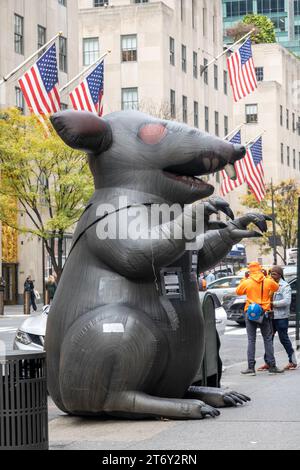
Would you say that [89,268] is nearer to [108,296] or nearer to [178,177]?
[108,296]

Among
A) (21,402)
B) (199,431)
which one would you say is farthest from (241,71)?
(21,402)

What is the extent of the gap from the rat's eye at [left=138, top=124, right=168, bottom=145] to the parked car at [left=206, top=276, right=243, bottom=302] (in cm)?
2128

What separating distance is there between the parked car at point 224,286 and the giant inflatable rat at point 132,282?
2118 cm

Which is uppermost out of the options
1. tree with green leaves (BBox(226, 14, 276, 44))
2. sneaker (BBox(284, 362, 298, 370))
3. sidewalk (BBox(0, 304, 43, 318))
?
tree with green leaves (BBox(226, 14, 276, 44))

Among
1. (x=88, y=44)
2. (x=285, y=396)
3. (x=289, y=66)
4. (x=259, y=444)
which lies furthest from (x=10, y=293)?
(x=289, y=66)

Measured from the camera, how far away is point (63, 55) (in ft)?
149

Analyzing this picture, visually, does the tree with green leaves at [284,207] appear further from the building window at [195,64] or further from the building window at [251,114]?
the building window at [251,114]

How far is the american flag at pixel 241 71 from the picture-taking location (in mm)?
33062

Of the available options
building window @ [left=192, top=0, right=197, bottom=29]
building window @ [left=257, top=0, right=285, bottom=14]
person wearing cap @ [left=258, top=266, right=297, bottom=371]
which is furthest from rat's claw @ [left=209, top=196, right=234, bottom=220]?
building window @ [left=257, top=0, right=285, bottom=14]

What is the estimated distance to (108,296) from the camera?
8305 millimetres

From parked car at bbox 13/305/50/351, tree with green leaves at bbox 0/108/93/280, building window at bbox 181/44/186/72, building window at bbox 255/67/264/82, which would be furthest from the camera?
building window at bbox 255/67/264/82

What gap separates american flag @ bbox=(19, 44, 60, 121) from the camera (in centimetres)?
2586

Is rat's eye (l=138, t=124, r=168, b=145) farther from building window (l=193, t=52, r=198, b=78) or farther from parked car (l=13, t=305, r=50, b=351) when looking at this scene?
building window (l=193, t=52, r=198, b=78)

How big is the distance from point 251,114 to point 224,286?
49.2 m
